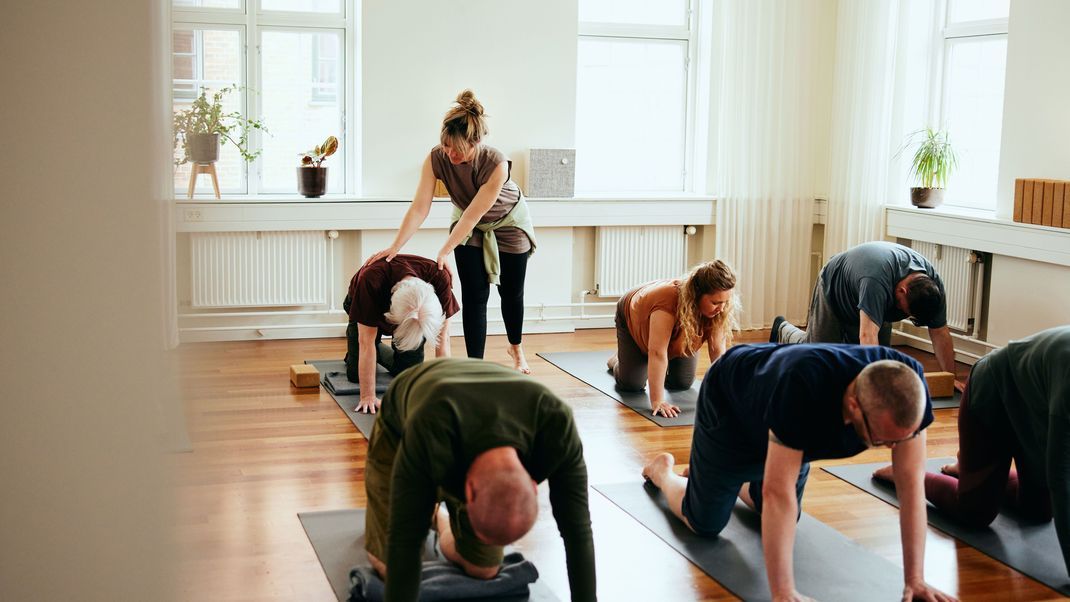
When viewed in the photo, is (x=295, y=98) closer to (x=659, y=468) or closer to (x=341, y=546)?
(x=659, y=468)

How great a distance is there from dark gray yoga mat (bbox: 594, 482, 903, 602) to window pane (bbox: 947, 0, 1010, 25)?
346 cm

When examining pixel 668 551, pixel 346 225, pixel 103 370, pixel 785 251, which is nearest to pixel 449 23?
pixel 346 225

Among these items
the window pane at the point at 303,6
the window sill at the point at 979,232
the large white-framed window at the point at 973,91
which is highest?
the window pane at the point at 303,6

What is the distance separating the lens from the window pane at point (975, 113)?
5344 mm

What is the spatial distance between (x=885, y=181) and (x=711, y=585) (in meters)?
3.75

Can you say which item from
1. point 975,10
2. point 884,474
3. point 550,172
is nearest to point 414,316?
point 884,474

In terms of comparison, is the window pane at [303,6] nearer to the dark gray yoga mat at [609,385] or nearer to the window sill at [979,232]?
the dark gray yoga mat at [609,385]

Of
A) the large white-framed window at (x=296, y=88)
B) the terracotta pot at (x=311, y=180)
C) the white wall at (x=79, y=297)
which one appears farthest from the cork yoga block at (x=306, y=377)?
the white wall at (x=79, y=297)

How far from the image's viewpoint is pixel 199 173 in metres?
0.36

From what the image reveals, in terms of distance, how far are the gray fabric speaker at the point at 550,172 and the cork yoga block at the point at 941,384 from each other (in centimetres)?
230

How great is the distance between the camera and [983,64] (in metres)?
5.41

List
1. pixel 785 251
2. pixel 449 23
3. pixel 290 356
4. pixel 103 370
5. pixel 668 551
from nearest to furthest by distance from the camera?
1. pixel 103 370
2. pixel 668 551
3. pixel 290 356
4. pixel 449 23
5. pixel 785 251

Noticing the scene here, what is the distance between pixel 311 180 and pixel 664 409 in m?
2.51

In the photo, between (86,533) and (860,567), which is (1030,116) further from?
(86,533)
